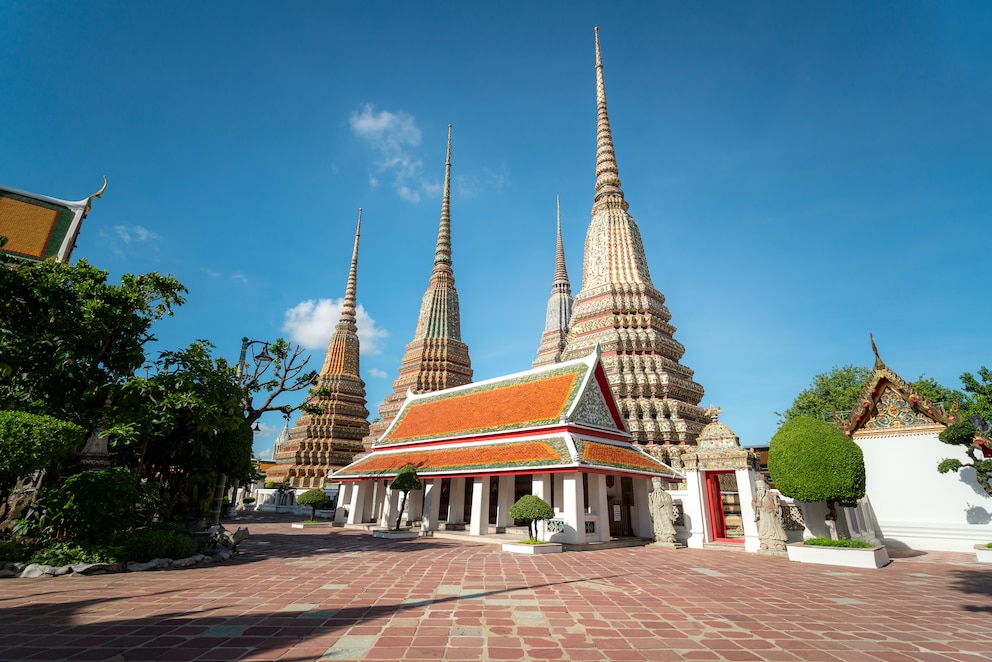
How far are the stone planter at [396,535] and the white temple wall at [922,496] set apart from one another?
15.7 meters

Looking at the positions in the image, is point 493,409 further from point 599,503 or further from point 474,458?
point 599,503

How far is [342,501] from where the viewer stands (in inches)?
920

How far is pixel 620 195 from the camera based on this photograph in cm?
3297

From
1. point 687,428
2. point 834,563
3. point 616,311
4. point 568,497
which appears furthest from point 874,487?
point 616,311

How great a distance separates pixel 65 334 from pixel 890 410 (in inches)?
924

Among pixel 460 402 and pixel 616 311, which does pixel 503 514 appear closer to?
pixel 460 402

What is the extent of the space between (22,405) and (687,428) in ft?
78.2

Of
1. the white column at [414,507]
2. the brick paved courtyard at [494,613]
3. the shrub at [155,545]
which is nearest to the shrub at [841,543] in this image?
the brick paved courtyard at [494,613]

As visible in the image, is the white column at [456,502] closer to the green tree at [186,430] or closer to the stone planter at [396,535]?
the stone planter at [396,535]

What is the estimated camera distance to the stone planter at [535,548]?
12.9m

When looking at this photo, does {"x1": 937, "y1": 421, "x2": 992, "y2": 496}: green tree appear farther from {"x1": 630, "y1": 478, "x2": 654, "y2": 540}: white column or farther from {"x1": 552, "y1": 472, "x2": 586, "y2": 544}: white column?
{"x1": 552, "y1": 472, "x2": 586, "y2": 544}: white column

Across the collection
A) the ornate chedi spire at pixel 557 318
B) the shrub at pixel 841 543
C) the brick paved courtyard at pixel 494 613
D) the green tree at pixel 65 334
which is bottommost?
the brick paved courtyard at pixel 494 613

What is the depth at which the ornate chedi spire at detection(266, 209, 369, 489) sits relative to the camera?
121 ft

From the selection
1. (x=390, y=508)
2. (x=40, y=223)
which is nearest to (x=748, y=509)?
(x=390, y=508)
